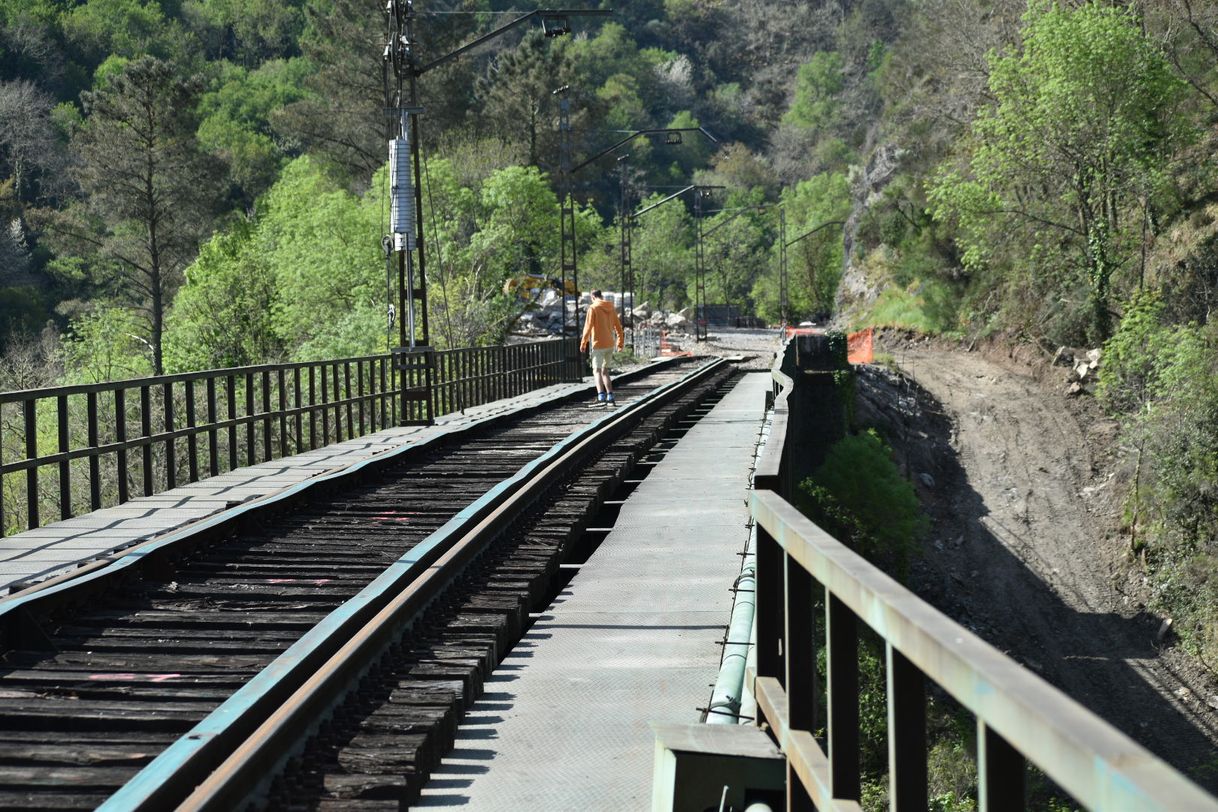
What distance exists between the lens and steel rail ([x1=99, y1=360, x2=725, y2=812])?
Result: 4.98 meters

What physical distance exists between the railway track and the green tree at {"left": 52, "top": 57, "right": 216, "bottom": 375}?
2460 inches

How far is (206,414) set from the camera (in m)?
44.4

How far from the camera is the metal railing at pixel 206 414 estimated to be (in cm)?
1360

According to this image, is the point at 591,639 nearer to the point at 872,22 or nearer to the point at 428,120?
the point at 428,120

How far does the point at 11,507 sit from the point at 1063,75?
124ft

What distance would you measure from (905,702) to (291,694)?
4026 mm

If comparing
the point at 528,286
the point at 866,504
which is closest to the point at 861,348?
the point at 528,286

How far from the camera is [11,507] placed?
130ft

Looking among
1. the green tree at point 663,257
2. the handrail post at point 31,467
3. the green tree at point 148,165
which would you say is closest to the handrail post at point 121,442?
the handrail post at point 31,467

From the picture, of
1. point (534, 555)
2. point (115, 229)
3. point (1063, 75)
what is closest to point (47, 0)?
point (115, 229)

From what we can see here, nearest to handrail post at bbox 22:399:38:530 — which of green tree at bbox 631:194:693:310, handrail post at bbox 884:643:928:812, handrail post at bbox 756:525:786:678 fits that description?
handrail post at bbox 756:525:786:678

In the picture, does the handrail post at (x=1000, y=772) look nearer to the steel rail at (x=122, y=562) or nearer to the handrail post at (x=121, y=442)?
the steel rail at (x=122, y=562)

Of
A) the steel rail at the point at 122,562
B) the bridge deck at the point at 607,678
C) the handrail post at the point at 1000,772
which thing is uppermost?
the handrail post at the point at 1000,772

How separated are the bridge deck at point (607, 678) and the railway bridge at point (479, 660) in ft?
0.07
